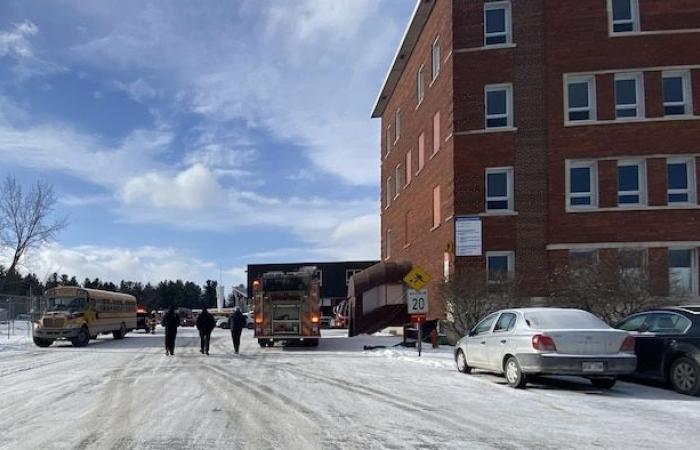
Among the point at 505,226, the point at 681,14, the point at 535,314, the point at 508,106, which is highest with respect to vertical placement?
the point at 681,14

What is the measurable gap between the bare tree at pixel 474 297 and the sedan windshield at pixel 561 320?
993cm

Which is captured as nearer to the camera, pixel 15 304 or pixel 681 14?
pixel 681 14

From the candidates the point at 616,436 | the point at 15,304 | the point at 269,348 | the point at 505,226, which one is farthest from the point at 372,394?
the point at 15,304

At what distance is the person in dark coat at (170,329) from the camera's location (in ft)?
73.7

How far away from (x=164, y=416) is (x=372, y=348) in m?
15.5

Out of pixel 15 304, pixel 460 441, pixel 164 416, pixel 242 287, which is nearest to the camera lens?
pixel 460 441

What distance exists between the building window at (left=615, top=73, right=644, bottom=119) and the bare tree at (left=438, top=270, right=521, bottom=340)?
32.4 ft

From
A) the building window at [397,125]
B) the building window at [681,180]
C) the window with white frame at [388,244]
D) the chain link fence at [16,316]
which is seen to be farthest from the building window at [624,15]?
the chain link fence at [16,316]

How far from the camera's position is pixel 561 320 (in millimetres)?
12781

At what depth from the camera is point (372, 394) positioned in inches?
474

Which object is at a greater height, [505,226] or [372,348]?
[505,226]

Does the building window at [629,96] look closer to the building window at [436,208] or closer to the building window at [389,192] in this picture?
the building window at [436,208]

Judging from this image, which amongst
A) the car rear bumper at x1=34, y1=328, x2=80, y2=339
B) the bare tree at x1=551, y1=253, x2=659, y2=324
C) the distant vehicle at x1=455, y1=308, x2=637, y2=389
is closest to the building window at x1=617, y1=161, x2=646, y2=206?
the bare tree at x1=551, y1=253, x2=659, y2=324

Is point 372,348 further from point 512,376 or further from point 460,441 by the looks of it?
point 460,441
